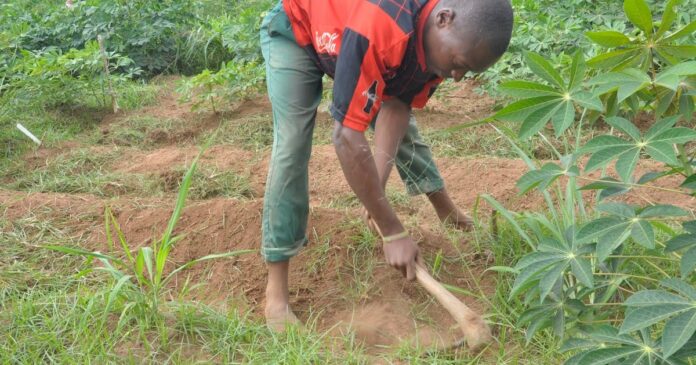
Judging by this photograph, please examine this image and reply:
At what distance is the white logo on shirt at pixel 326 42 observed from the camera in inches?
82.7

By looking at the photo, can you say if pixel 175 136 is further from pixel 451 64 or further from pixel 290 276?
pixel 451 64

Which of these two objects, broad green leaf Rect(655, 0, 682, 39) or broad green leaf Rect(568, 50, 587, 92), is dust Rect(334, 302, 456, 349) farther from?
broad green leaf Rect(655, 0, 682, 39)

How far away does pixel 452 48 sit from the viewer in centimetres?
192

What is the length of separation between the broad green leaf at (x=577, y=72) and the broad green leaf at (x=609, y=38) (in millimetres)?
67

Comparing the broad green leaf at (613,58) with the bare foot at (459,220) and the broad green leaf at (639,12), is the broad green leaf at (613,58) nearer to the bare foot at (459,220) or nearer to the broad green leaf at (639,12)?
the broad green leaf at (639,12)

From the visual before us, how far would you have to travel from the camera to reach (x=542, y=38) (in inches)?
180

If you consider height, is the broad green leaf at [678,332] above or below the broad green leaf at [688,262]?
below

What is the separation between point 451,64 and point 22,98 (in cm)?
370

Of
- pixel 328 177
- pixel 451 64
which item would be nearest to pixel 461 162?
pixel 328 177

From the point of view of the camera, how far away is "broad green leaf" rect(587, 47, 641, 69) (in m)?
1.67

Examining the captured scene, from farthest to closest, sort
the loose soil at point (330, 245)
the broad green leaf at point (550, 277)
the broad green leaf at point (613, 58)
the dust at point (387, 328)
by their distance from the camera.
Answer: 1. the loose soil at point (330, 245)
2. the dust at point (387, 328)
3. the broad green leaf at point (613, 58)
4. the broad green leaf at point (550, 277)

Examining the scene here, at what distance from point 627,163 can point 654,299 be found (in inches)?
10.8

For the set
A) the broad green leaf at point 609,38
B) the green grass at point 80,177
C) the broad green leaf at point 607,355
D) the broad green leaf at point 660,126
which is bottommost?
the green grass at point 80,177

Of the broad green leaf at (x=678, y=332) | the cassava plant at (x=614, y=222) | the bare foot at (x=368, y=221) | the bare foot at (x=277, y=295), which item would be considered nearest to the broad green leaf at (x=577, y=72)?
the cassava plant at (x=614, y=222)
